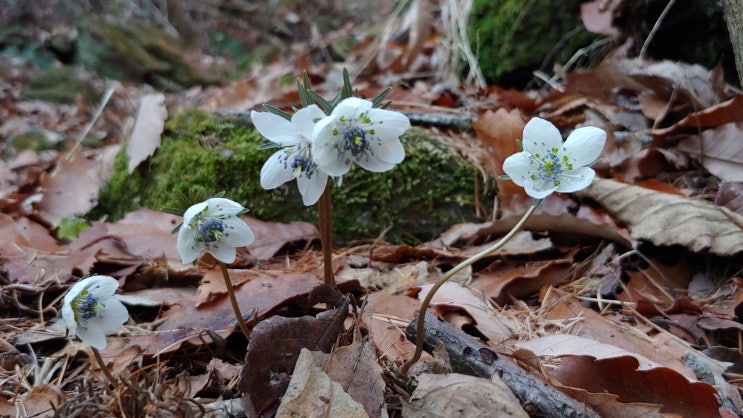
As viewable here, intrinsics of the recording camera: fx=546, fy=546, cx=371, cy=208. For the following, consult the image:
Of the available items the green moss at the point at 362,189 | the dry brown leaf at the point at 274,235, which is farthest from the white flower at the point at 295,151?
the green moss at the point at 362,189

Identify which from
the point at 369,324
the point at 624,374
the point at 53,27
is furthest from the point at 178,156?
the point at 53,27

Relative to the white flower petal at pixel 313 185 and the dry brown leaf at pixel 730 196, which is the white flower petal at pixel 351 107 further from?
the dry brown leaf at pixel 730 196

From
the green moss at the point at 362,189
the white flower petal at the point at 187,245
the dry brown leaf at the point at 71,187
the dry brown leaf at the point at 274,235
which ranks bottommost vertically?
the dry brown leaf at the point at 71,187

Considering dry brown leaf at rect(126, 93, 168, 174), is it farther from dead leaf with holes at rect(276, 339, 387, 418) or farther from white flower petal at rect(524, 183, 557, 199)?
white flower petal at rect(524, 183, 557, 199)

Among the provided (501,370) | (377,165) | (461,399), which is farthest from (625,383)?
(377,165)

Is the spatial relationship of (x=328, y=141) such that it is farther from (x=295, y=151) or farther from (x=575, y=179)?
(x=575, y=179)

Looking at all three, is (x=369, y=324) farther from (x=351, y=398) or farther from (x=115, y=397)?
(x=115, y=397)

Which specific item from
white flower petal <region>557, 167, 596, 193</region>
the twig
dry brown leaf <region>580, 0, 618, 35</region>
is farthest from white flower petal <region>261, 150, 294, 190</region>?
dry brown leaf <region>580, 0, 618, 35</region>
